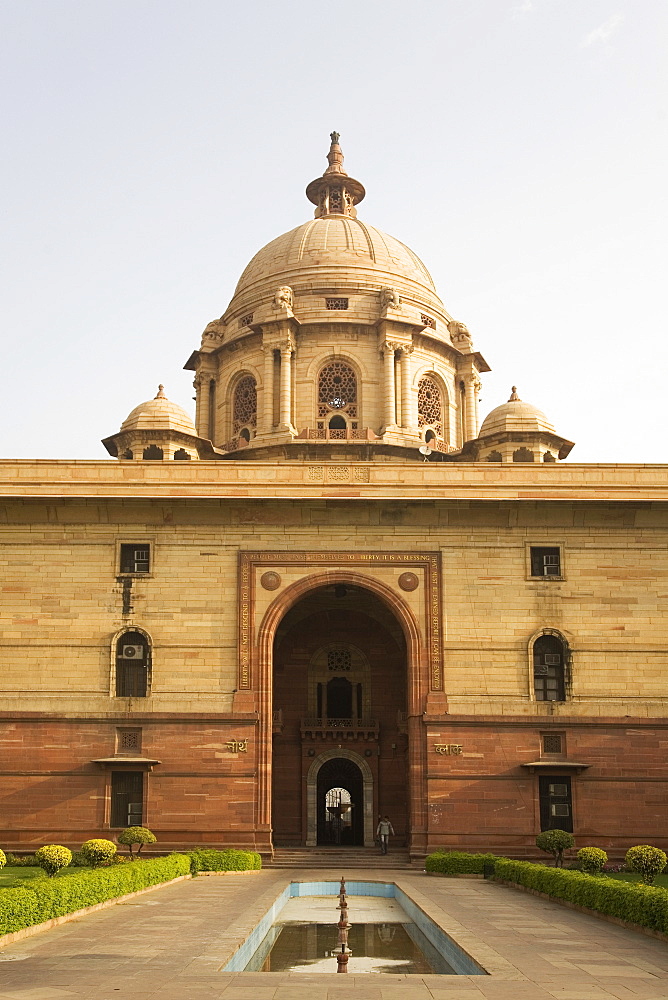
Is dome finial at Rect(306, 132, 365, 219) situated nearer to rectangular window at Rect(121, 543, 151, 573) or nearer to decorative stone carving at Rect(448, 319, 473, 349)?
decorative stone carving at Rect(448, 319, 473, 349)

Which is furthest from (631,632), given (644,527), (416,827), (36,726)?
(36,726)

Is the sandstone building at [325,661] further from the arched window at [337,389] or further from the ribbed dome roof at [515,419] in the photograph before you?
the arched window at [337,389]

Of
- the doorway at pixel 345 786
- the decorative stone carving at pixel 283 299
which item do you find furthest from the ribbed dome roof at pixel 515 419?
the doorway at pixel 345 786

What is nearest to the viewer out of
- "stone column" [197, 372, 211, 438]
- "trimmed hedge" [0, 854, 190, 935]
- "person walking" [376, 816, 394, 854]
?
"trimmed hedge" [0, 854, 190, 935]

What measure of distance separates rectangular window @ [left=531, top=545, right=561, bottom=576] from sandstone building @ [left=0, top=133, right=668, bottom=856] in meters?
0.06

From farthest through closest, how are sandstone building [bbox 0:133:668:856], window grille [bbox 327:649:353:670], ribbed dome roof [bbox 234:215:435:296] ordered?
ribbed dome roof [bbox 234:215:435:296]
window grille [bbox 327:649:353:670]
sandstone building [bbox 0:133:668:856]

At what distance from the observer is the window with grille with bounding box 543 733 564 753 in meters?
28.7

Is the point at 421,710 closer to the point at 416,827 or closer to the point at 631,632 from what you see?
the point at 416,827

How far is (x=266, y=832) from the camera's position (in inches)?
1114

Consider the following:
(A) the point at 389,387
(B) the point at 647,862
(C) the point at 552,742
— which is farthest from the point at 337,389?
(B) the point at 647,862

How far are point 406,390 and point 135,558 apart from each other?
15511mm

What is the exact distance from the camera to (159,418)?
39.9 m

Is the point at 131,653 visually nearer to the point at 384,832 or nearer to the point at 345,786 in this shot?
the point at 345,786

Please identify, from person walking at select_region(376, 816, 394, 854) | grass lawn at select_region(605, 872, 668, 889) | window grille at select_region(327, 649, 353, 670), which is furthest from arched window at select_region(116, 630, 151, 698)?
grass lawn at select_region(605, 872, 668, 889)
